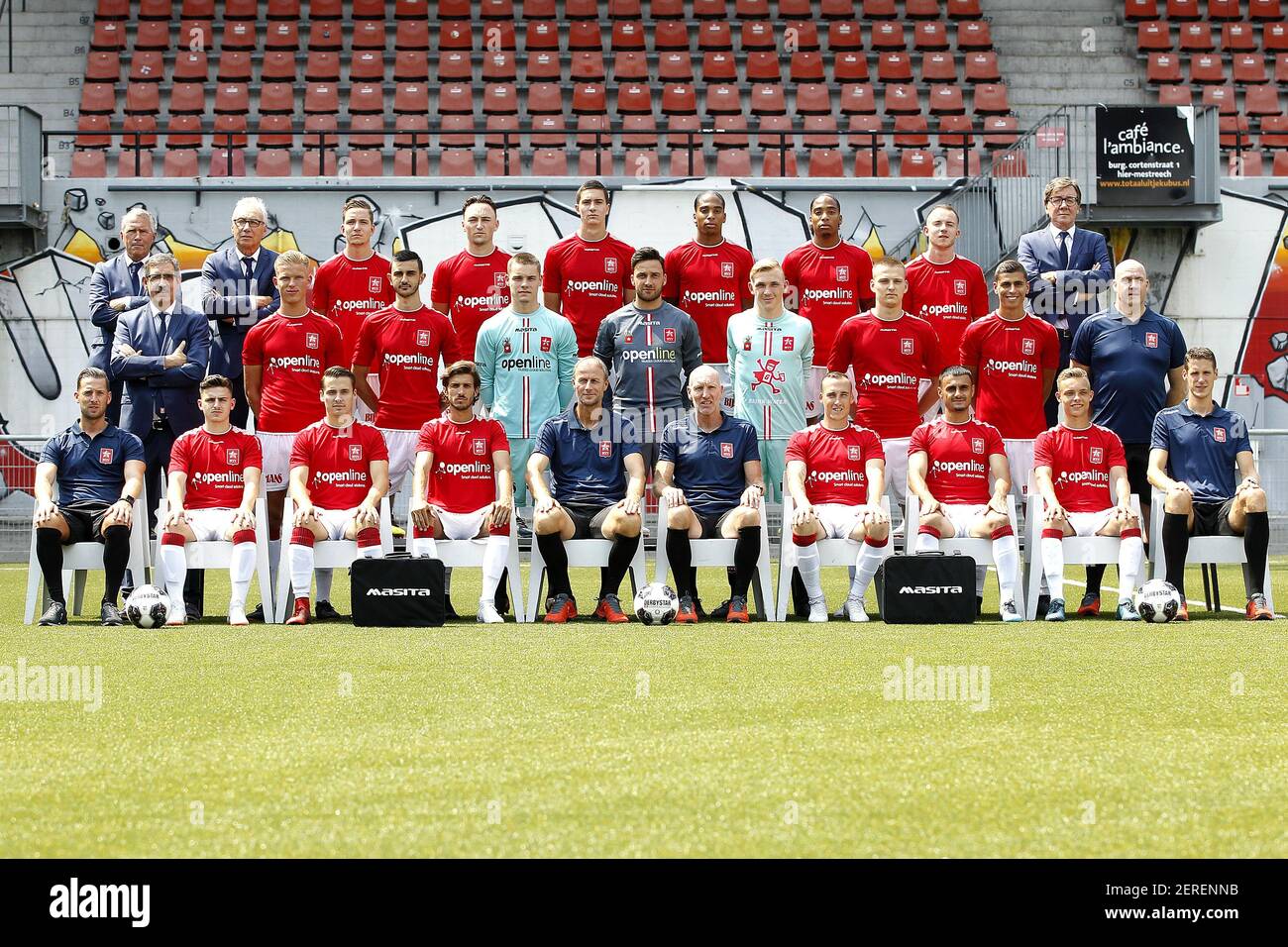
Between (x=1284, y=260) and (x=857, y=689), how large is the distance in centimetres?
1579

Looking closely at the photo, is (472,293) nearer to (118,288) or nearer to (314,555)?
(314,555)

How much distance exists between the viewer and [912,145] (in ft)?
64.0

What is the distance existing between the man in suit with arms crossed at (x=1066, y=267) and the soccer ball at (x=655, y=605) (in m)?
3.41

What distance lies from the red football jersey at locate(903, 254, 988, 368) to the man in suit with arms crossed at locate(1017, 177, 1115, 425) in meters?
0.39

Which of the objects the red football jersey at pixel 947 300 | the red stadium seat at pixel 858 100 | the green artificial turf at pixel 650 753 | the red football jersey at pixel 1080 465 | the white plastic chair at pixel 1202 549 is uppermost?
the red stadium seat at pixel 858 100

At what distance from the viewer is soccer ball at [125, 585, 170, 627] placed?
7.66m

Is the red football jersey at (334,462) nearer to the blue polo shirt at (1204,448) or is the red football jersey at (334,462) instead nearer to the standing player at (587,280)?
the standing player at (587,280)

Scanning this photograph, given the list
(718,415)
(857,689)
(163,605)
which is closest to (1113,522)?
(718,415)

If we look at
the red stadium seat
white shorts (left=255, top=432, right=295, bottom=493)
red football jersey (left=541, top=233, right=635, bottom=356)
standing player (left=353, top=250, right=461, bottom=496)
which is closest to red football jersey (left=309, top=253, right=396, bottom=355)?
standing player (left=353, top=250, right=461, bottom=496)

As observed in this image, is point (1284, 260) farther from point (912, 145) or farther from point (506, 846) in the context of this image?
point (506, 846)

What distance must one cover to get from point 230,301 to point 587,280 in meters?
2.29

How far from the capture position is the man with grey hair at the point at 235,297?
9.20m

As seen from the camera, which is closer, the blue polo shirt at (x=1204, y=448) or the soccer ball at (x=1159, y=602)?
the soccer ball at (x=1159, y=602)

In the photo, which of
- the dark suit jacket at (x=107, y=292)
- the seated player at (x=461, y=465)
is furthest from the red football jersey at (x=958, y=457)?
the dark suit jacket at (x=107, y=292)
